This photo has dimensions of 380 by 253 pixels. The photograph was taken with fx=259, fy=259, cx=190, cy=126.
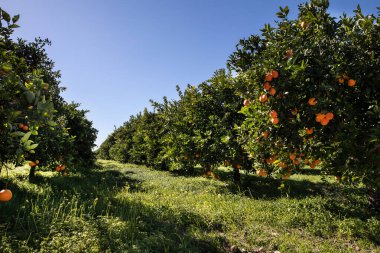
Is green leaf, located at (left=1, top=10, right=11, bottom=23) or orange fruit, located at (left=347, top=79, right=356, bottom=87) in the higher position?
green leaf, located at (left=1, top=10, right=11, bottom=23)

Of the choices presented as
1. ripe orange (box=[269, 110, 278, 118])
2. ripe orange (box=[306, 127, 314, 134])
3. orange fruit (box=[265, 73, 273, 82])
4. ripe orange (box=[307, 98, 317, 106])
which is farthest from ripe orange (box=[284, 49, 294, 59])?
ripe orange (box=[306, 127, 314, 134])

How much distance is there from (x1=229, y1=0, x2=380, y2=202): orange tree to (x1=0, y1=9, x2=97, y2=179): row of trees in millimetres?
3552

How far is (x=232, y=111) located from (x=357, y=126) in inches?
380

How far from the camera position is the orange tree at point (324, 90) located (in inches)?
171

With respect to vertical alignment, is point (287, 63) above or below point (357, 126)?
above

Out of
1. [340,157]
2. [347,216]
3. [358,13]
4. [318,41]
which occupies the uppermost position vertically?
[358,13]

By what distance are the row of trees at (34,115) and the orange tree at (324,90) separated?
3.55 m

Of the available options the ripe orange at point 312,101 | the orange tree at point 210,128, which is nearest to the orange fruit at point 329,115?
the ripe orange at point 312,101

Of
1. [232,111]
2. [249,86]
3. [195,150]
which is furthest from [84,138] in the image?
[249,86]

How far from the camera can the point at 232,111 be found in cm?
1412

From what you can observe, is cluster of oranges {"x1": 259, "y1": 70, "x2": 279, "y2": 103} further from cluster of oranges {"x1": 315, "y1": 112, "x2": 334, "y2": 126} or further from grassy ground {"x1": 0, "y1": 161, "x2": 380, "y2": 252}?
grassy ground {"x1": 0, "y1": 161, "x2": 380, "y2": 252}

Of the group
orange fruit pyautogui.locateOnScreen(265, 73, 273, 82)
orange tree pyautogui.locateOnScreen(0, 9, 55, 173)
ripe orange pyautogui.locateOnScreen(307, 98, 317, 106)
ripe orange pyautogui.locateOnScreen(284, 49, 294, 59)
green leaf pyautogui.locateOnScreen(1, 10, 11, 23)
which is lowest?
orange tree pyautogui.locateOnScreen(0, 9, 55, 173)

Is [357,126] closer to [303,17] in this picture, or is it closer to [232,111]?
[303,17]

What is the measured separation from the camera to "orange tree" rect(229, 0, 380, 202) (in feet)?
14.3
